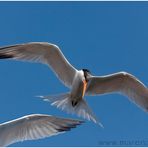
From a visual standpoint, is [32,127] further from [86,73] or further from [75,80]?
[86,73]

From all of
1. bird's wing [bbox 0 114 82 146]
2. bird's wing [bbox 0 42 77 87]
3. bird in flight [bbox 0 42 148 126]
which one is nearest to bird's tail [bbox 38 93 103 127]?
bird in flight [bbox 0 42 148 126]

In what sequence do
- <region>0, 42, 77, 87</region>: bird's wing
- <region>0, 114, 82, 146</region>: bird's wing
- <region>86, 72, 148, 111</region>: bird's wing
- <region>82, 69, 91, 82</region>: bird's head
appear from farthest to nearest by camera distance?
1. <region>86, 72, 148, 111</region>: bird's wing
2. <region>82, 69, 91, 82</region>: bird's head
3. <region>0, 42, 77, 87</region>: bird's wing
4. <region>0, 114, 82, 146</region>: bird's wing

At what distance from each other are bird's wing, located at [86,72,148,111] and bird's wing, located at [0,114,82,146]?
6.78 feet

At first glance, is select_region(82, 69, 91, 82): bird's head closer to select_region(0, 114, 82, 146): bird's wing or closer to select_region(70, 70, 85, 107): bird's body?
select_region(70, 70, 85, 107): bird's body

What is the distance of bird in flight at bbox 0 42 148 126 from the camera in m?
10.6

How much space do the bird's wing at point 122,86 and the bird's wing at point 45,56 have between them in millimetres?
479

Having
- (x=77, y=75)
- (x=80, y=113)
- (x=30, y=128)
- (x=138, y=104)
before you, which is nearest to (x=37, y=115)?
(x=30, y=128)

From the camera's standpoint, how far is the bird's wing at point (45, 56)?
10.8 m

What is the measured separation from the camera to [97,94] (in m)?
11.5

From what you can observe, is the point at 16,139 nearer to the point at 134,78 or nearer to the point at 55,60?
the point at 55,60

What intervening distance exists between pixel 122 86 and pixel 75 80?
108 centimetres

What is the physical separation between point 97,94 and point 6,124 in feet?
8.09

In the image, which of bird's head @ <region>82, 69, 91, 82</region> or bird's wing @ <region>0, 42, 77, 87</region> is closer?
bird's wing @ <region>0, 42, 77, 87</region>

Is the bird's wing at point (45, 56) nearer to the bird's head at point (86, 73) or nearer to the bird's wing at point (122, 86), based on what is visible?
the bird's head at point (86, 73)
